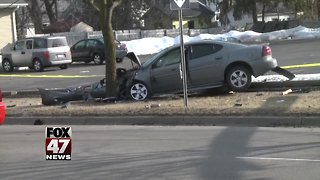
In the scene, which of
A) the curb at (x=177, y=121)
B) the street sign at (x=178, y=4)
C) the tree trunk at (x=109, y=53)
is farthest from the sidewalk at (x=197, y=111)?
the street sign at (x=178, y=4)

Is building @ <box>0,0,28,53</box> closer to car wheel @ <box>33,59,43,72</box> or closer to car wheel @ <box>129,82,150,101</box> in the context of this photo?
car wheel @ <box>33,59,43,72</box>

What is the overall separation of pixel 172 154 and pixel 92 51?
2266cm

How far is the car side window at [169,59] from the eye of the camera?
1440 cm

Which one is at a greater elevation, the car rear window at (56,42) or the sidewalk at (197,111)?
the car rear window at (56,42)

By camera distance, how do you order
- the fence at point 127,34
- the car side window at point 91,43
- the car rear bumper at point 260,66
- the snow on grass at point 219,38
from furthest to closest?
1. the fence at point 127,34
2. the snow on grass at point 219,38
3. the car side window at point 91,43
4. the car rear bumper at point 260,66

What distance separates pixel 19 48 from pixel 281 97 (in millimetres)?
19134

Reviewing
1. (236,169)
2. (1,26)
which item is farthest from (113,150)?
(1,26)

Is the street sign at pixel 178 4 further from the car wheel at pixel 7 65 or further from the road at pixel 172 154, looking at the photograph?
the car wheel at pixel 7 65

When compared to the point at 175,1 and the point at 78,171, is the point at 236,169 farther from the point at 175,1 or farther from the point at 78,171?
the point at 175,1

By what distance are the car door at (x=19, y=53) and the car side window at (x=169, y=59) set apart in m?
15.9

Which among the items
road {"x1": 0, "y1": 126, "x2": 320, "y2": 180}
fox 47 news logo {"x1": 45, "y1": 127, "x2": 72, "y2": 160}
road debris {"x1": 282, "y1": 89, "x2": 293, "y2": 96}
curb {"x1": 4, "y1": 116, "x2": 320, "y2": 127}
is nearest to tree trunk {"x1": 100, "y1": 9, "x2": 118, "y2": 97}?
curb {"x1": 4, "y1": 116, "x2": 320, "y2": 127}

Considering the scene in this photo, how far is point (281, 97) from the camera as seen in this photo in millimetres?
13234

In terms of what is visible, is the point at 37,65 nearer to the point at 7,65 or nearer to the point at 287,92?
the point at 7,65

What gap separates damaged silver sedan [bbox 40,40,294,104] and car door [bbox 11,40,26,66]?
1564cm
